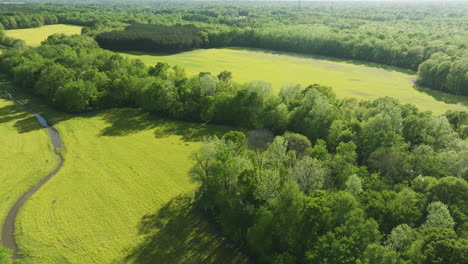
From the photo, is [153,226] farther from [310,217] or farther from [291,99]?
[291,99]

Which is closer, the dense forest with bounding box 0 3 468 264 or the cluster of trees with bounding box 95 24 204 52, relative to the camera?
the dense forest with bounding box 0 3 468 264

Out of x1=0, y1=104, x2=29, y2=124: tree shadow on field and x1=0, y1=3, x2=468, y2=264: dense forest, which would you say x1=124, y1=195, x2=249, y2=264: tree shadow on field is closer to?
x1=0, y1=3, x2=468, y2=264: dense forest

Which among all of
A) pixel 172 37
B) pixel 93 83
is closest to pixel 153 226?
pixel 93 83

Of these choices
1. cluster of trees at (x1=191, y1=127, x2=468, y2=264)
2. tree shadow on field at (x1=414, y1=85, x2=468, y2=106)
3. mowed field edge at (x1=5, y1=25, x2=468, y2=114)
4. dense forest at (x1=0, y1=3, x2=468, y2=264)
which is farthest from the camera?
mowed field edge at (x1=5, y1=25, x2=468, y2=114)

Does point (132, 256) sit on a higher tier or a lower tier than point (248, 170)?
lower

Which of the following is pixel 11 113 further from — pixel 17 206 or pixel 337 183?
pixel 337 183

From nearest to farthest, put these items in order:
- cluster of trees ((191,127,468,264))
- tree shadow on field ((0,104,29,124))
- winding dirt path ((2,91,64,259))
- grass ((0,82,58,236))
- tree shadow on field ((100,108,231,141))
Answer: cluster of trees ((191,127,468,264)) < winding dirt path ((2,91,64,259)) < grass ((0,82,58,236)) < tree shadow on field ((100,108,231,141)) < tree shadow on field ((0,104,29,124))

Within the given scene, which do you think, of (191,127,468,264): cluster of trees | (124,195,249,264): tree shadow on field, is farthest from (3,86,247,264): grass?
(191,127,468,264): cluster of trees
